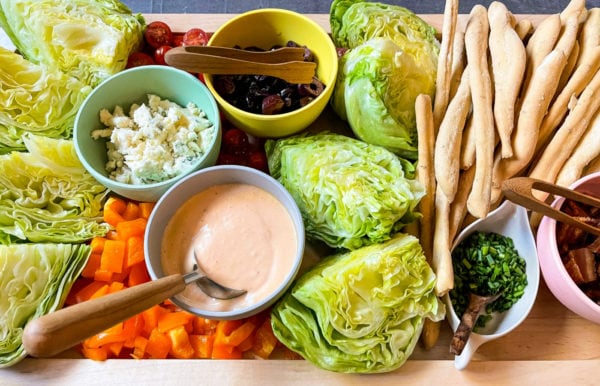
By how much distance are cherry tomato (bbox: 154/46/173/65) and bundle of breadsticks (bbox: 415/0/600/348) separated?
0.73 metres

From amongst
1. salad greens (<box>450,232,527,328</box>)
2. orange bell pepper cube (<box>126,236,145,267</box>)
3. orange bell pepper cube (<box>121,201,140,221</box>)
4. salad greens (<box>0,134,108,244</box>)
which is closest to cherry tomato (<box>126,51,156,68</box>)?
salad greens (<box>0,134,108,244</box>)

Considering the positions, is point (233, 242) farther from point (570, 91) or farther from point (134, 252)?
point (570, 91)

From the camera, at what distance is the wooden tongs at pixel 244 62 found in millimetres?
1241

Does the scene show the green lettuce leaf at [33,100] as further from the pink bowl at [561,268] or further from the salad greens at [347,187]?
the pink bowl at [561,268]

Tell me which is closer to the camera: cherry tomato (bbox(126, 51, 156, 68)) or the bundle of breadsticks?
the bundle of breadsticks

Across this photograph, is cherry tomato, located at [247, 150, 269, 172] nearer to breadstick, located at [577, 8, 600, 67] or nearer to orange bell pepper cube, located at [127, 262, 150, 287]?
orange bell pepper cube, located at [127, 262, 150, 287]

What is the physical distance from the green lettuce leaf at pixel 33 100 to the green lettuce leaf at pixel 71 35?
0.04 m

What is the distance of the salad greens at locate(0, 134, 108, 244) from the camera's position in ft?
4.05

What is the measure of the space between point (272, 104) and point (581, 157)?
765 millimetres

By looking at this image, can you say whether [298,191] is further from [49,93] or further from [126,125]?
[49,93]

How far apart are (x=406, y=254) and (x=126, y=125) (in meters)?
0.77

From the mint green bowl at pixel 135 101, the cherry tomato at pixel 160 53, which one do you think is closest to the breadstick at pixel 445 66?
the mint green bowl at pixel 135 101

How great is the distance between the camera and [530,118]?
127 cm

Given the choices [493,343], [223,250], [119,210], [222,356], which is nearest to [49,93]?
[119,210]
